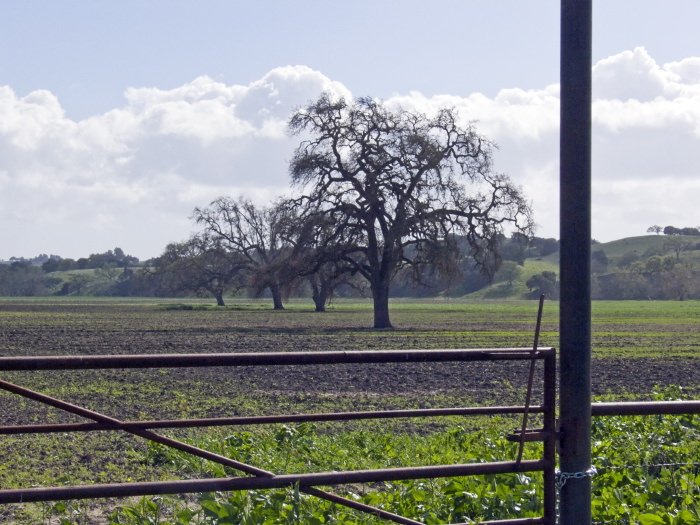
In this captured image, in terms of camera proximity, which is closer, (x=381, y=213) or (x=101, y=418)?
(x=101, y=418)

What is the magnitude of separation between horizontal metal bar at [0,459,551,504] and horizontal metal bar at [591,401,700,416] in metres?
0.39

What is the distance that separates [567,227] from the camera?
3580 mm

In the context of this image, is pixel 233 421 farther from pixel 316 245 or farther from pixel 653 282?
pixel 653 282

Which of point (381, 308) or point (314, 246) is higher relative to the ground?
point (314, 246)

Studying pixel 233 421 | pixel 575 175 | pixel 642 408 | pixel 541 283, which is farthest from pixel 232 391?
pixel 541 283

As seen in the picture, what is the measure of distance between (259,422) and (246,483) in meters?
0.28

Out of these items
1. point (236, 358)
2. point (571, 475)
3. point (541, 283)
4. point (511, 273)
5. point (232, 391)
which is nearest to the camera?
point (236, 358)

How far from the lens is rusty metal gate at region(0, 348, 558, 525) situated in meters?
3.57

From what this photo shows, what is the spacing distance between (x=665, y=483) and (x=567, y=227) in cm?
255

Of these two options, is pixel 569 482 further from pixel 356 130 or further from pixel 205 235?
pixel 205 235

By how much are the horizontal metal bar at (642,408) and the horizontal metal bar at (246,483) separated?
394 millimetres

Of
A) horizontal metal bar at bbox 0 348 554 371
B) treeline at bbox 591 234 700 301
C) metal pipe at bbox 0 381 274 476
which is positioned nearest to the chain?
horizontal metal bar at bbox 0 348 554 371

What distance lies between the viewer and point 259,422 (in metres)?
3.90

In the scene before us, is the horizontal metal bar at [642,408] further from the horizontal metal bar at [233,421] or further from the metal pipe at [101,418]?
the metal pipe at [101,418]
